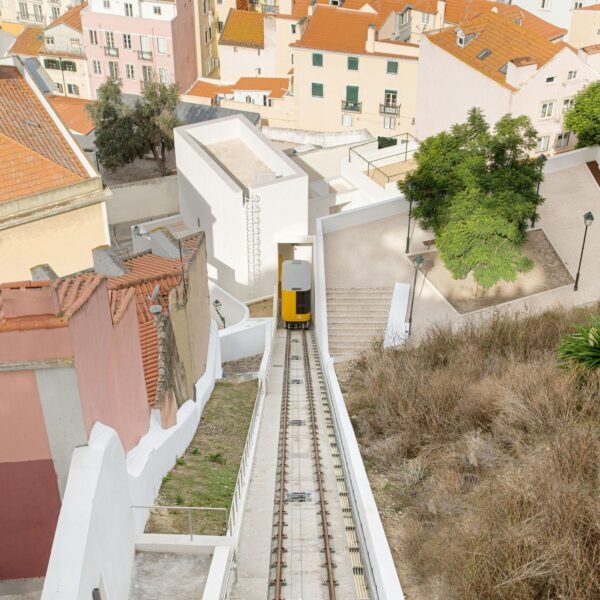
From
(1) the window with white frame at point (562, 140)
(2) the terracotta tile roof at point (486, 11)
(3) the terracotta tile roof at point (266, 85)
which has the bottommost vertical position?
(3) the terracotta tile roof at point (266, 85)

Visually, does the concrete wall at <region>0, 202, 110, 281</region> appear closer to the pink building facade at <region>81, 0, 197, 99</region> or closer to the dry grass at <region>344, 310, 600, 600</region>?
the dry grass at <region>344, 310, 600, 600</region>

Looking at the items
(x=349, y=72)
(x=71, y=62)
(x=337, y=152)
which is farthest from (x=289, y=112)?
(x=71, y=62)

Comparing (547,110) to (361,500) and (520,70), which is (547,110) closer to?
(520,70)

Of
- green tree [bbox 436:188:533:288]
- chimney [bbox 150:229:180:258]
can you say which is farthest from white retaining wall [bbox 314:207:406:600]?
chimney [bbox 150:229:180:258]

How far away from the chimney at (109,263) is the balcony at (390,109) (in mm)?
33590

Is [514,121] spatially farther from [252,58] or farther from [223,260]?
[252,58]

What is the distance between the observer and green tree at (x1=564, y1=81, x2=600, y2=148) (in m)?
32.0

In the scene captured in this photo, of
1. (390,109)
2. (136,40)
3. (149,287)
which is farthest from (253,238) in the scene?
(136,40)

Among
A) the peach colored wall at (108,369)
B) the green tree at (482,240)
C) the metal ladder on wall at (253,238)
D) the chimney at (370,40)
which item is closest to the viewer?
the peach colored wall at (108,369)

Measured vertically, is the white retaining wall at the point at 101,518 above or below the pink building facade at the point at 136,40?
above

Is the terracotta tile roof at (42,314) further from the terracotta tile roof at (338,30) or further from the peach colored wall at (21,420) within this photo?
the terracotta tile roof at (338,30)

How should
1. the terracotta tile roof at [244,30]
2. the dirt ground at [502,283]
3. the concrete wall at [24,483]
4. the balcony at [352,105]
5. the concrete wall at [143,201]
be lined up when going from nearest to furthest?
the concrete wall at [24,483]
the dirt ground at [502,283]
the concrete wall at [143,201]
the balcony at [352,105]
the terracotta tile roof at [244,30]

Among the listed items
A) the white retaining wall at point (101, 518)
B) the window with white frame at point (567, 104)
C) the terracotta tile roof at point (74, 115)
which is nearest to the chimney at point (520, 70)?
the window with white frame at point (567, 104)

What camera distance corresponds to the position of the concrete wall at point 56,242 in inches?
881
